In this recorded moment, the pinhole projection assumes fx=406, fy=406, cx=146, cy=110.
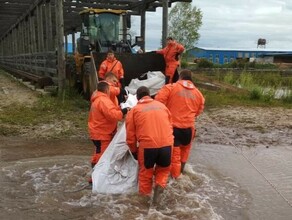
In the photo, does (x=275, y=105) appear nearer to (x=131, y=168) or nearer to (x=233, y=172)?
(x=233, y=172)

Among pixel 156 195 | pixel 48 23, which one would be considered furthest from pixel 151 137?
pixel 48 23

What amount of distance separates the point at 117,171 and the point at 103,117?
754 mm

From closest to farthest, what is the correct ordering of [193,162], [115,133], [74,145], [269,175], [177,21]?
1. [115,133]
2. [269,175]
3. [193,162]
4. [74,145]
5. [177,21]

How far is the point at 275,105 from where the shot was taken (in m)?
13.2

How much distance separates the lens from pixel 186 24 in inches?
1650

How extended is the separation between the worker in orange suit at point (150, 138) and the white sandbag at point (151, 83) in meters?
4.70

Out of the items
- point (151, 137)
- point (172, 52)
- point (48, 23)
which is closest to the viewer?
point (151, 137)

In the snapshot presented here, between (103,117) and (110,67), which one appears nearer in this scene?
(103,117)

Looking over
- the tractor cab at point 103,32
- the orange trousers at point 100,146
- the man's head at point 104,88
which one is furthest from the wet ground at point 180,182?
the tractor cab at point 103,32

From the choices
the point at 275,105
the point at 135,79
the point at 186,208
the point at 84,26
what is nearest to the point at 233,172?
the point at 186,208

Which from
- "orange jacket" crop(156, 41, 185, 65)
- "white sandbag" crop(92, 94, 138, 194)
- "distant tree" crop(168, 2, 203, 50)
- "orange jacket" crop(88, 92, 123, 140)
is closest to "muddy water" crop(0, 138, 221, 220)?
"white sandbag" crop(92, 94, 138, 194)

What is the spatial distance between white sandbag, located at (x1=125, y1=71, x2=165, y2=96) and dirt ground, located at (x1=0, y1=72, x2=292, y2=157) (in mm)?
1361

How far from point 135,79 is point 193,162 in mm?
3746

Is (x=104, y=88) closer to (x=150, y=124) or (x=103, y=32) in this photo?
(x=150, y=124)
